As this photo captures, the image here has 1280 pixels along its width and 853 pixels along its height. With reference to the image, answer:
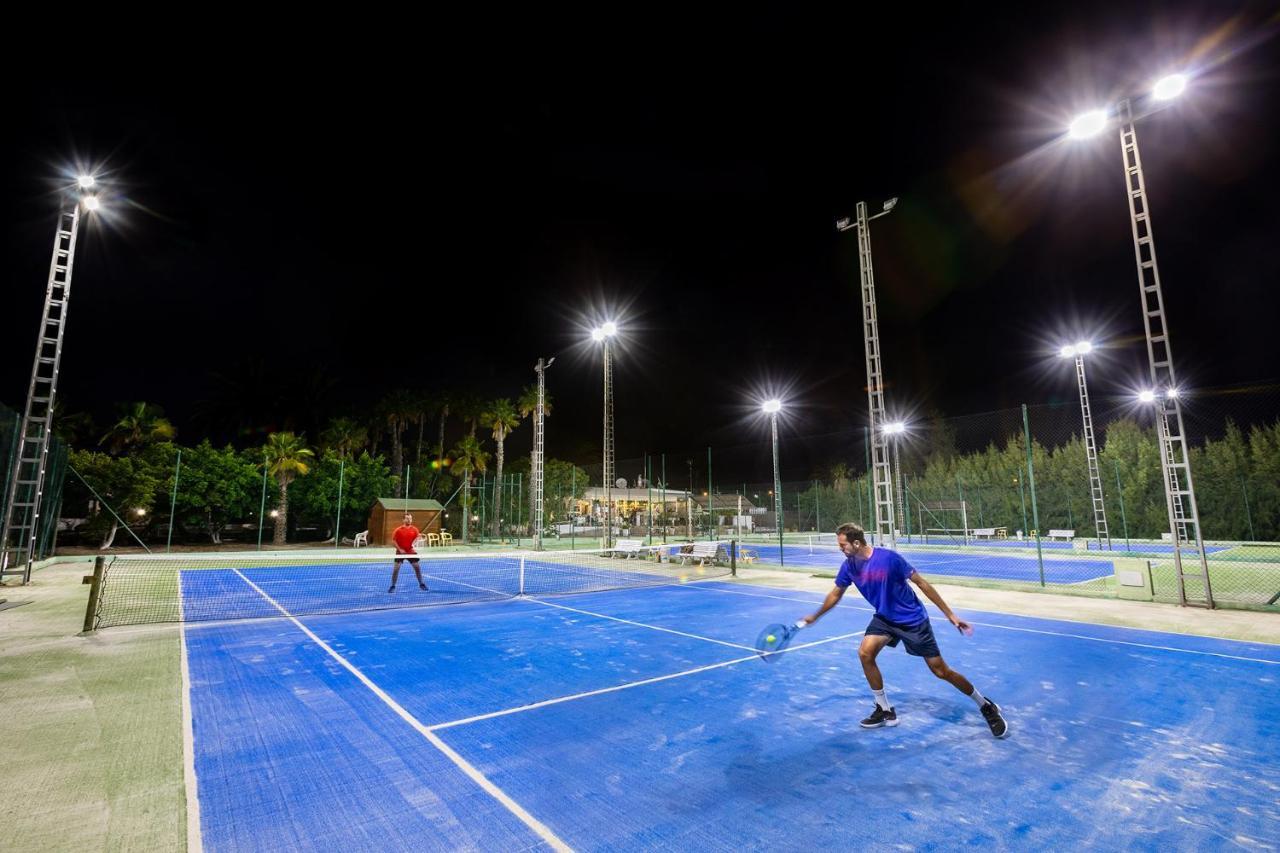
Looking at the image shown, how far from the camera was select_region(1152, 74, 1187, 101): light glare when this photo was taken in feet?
32.9

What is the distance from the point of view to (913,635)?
200 inches

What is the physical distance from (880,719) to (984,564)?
19488 mm

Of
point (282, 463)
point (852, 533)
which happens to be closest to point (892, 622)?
point (852, 533)

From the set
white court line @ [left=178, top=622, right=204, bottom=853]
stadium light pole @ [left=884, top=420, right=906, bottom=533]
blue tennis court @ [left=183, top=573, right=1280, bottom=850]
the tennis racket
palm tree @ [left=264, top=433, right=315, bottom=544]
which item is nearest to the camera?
white court line @ [left=178, top=622, right=204, bottom=853]

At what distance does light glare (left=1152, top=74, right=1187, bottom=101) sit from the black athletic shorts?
446 inches

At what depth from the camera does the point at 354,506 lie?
3741 centimetres

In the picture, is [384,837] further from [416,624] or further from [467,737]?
[416,624]

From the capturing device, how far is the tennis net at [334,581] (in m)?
11.4

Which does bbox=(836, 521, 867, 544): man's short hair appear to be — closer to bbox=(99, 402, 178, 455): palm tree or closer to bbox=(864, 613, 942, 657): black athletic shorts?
bbox=(864, 613, 942, 657): black athletic shorts

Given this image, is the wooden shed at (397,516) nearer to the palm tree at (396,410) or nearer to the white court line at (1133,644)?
the palm tree at (396,410)

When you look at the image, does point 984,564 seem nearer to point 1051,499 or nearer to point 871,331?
point 871,331

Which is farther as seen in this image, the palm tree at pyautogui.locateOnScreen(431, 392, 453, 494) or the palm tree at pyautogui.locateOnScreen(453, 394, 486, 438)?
the palm tree at pyautogui.locateOnScreen(431, 392, 453, 494)

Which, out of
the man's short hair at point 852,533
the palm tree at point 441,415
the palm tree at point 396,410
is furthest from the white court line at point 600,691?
the palm tree at point 396,410

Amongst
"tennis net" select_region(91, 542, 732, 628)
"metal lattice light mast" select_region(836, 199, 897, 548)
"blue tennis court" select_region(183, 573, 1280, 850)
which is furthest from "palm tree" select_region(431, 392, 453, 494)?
"blue tennis court" select_region(183, 573, 1280, 850)
